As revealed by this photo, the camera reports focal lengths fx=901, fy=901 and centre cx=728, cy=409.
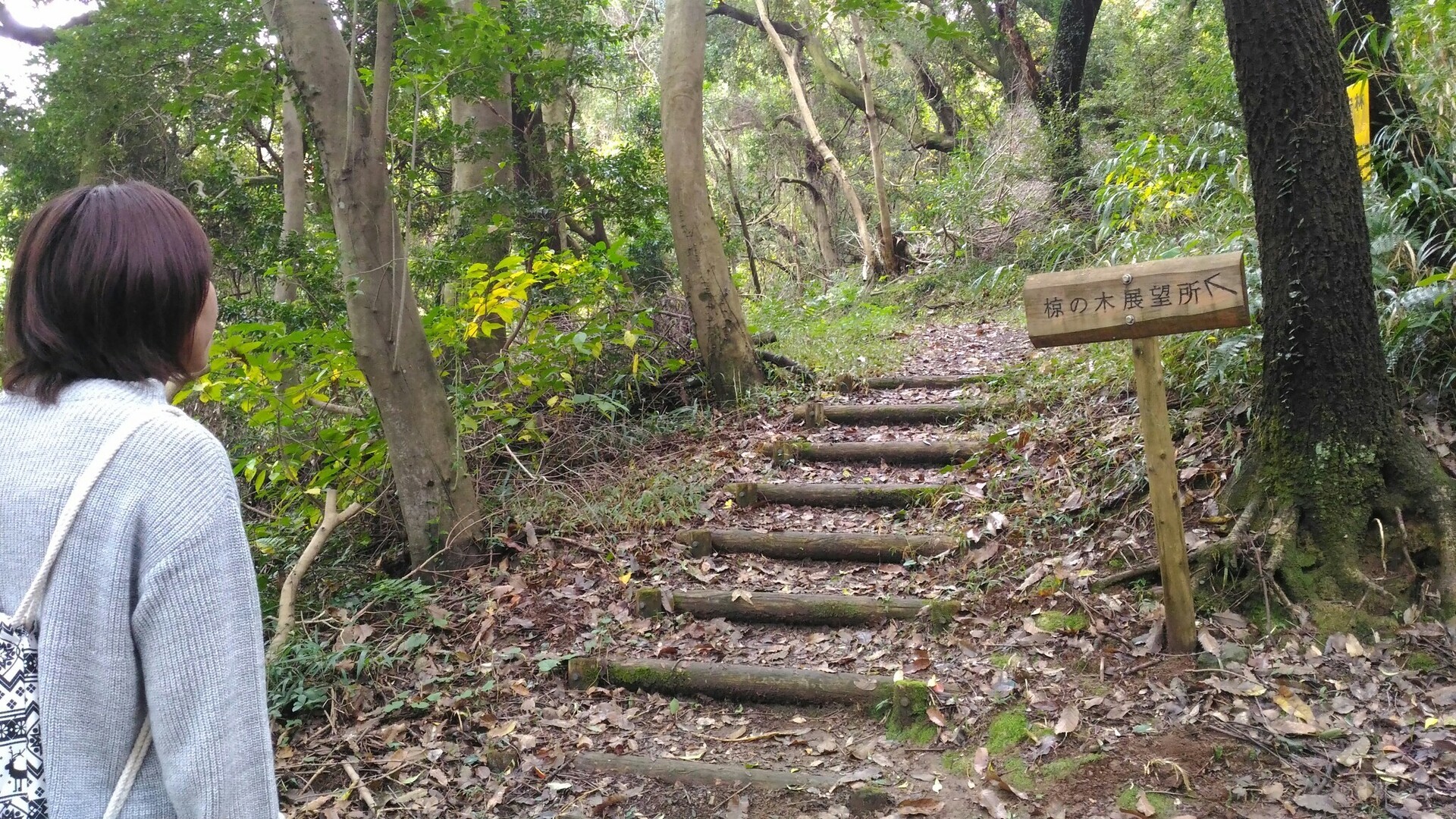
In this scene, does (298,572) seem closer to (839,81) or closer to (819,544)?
(819,544)

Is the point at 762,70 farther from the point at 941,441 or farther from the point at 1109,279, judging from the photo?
the point at 1109,279

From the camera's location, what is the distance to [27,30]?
9.98 m

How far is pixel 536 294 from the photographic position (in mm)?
7039

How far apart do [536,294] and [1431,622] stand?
5791 millimetres

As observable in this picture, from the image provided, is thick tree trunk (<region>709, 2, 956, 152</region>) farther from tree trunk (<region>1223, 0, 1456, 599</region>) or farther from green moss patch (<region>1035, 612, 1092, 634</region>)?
green moss patch (<region>1035, 612, 1092, 634</region>)

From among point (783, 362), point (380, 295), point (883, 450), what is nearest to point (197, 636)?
point (380, 295)

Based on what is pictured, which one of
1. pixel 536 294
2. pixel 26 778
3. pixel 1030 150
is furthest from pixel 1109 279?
pixel 1030 150

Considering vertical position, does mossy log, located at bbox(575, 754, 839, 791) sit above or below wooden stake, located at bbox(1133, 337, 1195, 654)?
below

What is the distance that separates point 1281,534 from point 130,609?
4.32 m

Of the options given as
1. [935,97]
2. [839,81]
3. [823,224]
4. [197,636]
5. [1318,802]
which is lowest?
[1318,802]

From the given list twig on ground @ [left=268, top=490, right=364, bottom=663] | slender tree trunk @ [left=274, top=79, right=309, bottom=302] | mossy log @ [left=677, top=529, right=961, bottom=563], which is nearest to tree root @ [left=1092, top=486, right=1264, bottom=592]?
mossy log @ [left=677, top=529, right=961, bottom=563]

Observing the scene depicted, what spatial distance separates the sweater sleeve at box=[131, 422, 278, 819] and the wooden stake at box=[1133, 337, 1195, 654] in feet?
11.3

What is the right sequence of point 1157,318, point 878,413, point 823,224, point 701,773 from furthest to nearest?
point 823,224, point 878,413, point 701,773, point 1157,318

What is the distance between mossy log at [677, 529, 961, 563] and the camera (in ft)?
16.7
